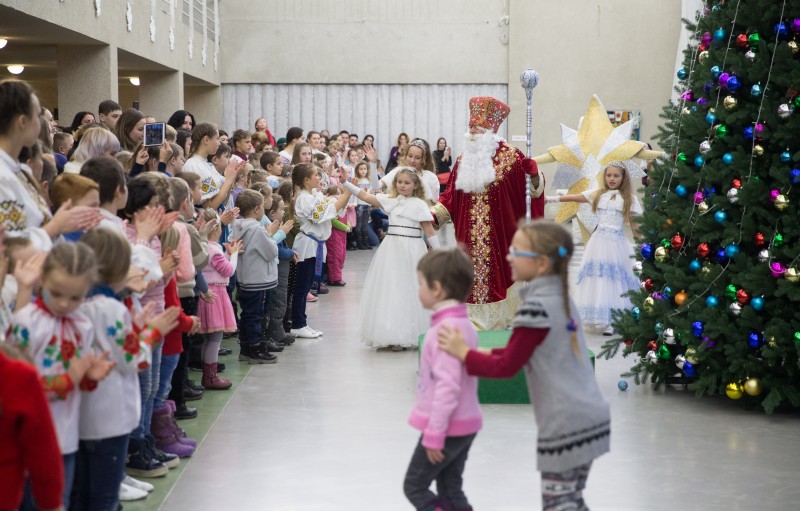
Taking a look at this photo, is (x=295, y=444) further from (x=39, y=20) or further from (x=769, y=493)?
(x=39, y=20)

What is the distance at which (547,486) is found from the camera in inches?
141

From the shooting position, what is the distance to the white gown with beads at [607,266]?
30.2 ft

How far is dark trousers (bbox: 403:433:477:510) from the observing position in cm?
368

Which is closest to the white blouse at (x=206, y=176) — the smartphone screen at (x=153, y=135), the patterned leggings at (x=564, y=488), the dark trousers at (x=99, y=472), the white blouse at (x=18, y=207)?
the smartphone screen at (x=153, y=135)

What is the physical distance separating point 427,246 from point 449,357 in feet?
19.1

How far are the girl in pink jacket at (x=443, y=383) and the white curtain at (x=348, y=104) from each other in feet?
65.1

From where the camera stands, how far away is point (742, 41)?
245 inches

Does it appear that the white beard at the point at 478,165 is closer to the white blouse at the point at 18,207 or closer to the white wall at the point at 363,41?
the white blouse at the point at 18,207

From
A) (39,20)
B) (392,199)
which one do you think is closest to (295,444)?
(392,199)

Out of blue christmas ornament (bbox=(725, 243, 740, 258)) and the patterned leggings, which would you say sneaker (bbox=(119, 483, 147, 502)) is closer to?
the patterned leggings

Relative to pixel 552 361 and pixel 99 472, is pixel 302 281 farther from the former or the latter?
pixel 552 361

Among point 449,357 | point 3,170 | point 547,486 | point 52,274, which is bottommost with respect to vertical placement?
point 547,486

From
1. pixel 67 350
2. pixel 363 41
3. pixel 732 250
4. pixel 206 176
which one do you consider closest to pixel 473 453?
pixel 732 250

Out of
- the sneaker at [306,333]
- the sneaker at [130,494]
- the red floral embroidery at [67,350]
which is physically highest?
the red floral embroidery at [67,350]
